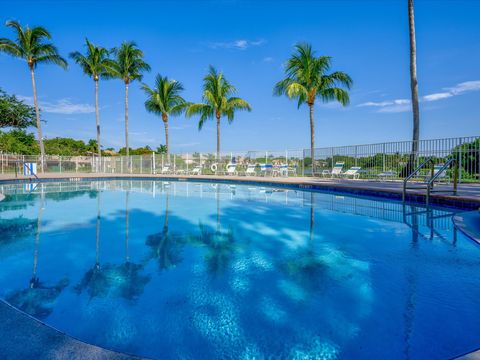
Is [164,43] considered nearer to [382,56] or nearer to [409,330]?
[382,56]

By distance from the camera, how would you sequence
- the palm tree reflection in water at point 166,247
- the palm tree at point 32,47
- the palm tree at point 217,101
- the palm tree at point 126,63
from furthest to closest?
the palm tree at point 126,63 < the palm tree at point 217,101 < the palm tree at point 32,47 < the palm tree reflection in water at point 166,247

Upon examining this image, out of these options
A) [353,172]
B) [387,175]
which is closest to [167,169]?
[353,172]

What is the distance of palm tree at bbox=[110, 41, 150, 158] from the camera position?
75.4ft

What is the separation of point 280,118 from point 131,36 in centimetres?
1628

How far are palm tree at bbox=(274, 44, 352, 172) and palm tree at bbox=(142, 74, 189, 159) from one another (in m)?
9.75

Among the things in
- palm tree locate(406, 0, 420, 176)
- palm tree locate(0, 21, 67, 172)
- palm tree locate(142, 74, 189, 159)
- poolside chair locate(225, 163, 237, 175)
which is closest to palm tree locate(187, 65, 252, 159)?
poolside chair locate(225, 163, 237, 175)

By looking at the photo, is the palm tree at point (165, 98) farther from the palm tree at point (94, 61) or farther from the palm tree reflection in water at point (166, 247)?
the palm tree reflection in water at point (166, 247)

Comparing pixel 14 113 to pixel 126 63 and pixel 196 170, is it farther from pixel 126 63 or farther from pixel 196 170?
pixel 196 170

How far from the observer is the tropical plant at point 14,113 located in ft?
90.4

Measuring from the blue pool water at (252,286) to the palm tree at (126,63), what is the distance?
20.8 metres

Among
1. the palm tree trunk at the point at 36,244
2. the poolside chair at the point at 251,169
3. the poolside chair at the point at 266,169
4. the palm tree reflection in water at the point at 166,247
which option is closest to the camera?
the palm tree trunk at the point at 36,244

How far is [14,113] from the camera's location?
28.3m

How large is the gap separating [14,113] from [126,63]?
47.8 feet

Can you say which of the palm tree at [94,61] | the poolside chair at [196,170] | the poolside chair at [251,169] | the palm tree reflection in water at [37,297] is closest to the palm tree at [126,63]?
the palm tree at [94,61]
